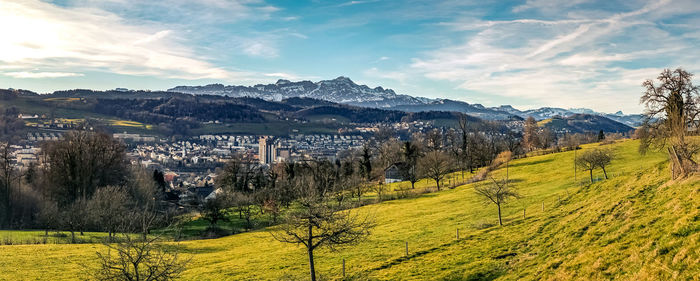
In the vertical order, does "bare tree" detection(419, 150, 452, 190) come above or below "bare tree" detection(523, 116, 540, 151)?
below

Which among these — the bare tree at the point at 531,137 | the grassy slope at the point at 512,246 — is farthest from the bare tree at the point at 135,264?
the bare tree at the point at 531,137

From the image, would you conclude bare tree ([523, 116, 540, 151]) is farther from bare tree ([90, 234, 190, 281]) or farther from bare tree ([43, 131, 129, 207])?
bare tree ([90, 234, 190, 281])

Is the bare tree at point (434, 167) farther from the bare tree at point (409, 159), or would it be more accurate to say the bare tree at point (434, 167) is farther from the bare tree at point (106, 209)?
the bare tree at point (106, 209)

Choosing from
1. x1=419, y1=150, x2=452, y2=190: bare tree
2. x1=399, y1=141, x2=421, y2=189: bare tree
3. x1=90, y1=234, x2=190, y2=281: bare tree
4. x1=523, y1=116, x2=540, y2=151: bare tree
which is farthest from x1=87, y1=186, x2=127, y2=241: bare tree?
x1=523, y1=116, x2=540, y2=151: bare tree

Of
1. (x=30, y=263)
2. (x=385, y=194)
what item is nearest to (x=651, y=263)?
(x=30, y=263)

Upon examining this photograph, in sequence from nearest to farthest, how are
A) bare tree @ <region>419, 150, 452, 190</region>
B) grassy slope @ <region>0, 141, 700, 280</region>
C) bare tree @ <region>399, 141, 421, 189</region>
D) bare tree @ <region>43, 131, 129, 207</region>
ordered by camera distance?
grassy slope @ <region>0, 141, 700, 280</region>, bare tree @ <region>43, 131, 129, 207</region>, bare tree @ <region>419, 150, 452, 190</region>, bare tree @ <region>399, 141, 421, 189</region>


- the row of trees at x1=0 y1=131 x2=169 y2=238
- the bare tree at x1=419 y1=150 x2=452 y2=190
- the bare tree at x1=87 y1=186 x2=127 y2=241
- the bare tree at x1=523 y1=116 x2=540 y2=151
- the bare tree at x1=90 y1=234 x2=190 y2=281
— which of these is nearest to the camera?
the bare tree at x1=90 y1=234 x2=190 y2=281

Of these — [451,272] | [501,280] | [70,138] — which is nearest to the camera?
[501,280]

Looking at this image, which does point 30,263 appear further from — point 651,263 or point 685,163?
point 685,163

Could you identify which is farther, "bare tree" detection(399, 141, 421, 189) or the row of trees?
"bare tree" detection(399, 141, 421, 189)

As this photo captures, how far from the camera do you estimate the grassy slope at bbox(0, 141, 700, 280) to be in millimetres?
15445

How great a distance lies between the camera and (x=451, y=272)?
22.7m

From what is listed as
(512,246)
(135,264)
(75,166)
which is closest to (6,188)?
(75,166)

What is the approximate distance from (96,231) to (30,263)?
2685 centimetres
